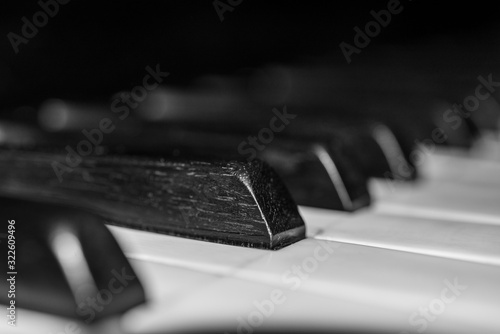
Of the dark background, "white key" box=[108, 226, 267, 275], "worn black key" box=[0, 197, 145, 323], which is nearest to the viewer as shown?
"worn black key" box=[0, 197, 145, 323]

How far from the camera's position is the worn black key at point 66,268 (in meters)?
0.52

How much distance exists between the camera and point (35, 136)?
3.79 feet

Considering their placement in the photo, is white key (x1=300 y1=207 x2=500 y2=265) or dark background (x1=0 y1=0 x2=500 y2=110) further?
dark background (x1=0 y1=0 x2=500 y2=110)

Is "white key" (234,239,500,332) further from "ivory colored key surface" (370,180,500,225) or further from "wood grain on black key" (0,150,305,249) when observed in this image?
"ivory colored key surface" (370,180,500,225)

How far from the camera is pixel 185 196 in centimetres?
80

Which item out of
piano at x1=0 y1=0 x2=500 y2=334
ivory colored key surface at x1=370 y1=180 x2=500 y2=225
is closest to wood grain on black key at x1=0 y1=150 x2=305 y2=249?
piano at x1=0 y1=0 x2=500 y2=334

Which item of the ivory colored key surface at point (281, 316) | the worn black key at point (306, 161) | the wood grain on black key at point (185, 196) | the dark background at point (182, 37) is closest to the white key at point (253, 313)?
Answer: the ivory colored key surface at point (281, 316)

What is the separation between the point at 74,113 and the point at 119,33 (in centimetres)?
22

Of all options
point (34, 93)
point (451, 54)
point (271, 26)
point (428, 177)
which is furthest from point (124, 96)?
point (451, 54)

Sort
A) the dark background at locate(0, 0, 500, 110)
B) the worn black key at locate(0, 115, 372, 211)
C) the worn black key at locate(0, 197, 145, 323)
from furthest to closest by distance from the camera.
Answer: the dark background at locate(0, 0, 500, 110)
the worn black key at locate(0, 115, 372, 211)
the worn black key at locate(0, 197, 145, 323)

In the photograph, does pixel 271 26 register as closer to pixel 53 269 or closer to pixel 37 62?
pixel 37 62

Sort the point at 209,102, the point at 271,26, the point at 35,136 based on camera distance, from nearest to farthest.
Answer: the point at 35,136, the point at 209,102, the point at 271,26

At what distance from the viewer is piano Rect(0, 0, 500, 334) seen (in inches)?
22.0

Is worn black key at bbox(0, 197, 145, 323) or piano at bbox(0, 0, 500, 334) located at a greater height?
worn black key at bbox(0, 197, 145, 323)
